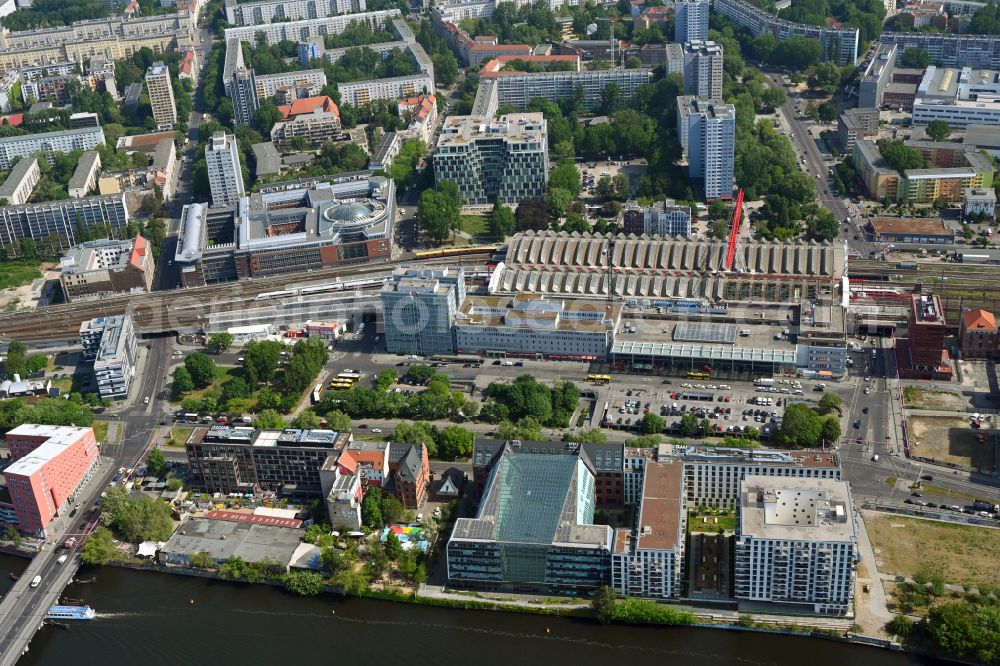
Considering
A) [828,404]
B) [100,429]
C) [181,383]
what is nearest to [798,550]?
[828,404]

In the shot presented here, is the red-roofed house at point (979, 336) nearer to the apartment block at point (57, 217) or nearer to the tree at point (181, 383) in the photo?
the tree at point (181, 383)

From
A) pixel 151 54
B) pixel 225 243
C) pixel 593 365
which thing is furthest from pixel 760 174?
pixel 151 54

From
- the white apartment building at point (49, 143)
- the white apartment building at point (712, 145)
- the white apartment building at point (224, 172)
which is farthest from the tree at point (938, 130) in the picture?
the white apartment building at point (49, 143)

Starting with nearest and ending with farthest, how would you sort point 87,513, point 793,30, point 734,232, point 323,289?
point 87,513
point 323,289
point 734,232
point 793,30

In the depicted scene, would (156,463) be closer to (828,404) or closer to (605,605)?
(605,605)

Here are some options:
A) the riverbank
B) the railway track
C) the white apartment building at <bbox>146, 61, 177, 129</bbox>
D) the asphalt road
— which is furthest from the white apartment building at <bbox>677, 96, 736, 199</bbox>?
the white apartment building at <bbox>146, 61, 177, 129</bbox>

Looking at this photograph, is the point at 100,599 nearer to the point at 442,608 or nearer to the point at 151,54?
the point at 442,608

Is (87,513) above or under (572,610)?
above
